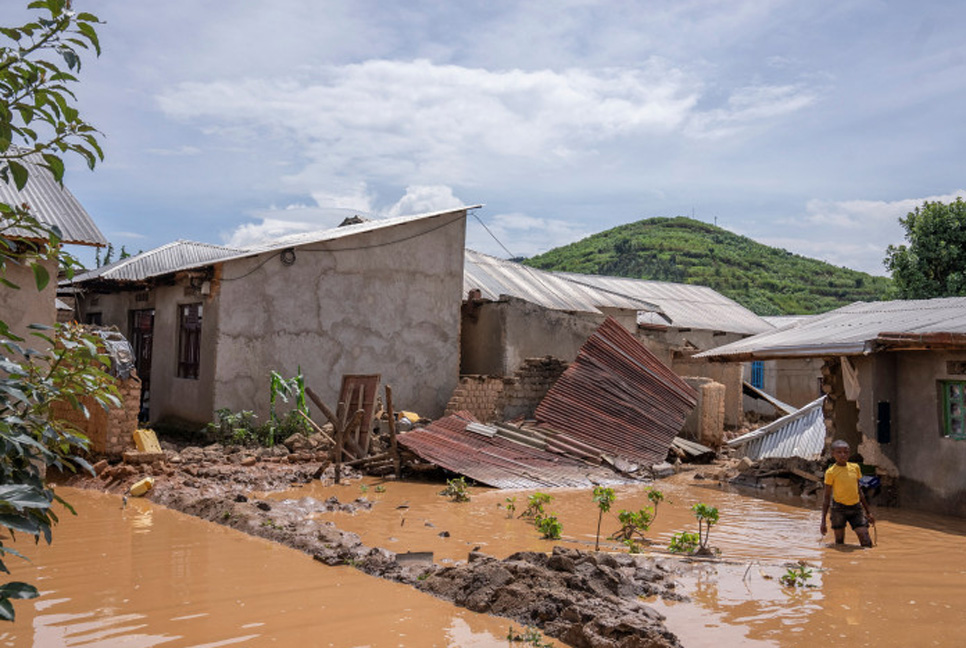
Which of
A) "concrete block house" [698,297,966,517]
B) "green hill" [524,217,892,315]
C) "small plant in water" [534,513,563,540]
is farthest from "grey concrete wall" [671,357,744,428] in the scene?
"green hill" [524,217,892,315]

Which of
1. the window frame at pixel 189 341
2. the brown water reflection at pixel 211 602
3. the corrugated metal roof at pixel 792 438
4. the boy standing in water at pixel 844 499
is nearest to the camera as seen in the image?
the brown water reflection at pixel 211 602

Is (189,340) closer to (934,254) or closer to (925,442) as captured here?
(925,442)

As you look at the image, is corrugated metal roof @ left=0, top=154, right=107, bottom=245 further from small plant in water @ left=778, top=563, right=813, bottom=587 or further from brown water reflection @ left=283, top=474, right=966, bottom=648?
small plant in water @ left=778, top=563, right=813, bottom=587

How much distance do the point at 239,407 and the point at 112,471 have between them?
3727mm

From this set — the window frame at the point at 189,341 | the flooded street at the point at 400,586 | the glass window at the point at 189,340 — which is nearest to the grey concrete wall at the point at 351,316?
the window frame at the point at 189,341

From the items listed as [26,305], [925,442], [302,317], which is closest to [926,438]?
[925,442]

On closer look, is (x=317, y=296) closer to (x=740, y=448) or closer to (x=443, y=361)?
(x=443, y=361)

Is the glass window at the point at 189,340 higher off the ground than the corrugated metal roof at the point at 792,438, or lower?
higher

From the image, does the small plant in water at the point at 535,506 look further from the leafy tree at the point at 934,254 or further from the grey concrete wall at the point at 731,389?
the leafy tree at the point at 934,254

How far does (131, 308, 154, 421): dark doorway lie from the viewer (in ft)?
54.2

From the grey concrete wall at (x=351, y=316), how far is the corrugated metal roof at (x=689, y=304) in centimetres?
1093

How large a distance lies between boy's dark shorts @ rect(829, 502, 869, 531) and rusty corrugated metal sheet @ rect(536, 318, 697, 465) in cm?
563

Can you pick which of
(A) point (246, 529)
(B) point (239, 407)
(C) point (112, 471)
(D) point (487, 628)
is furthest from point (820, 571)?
(B) point (239, 407)

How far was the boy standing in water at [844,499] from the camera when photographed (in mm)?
8156
